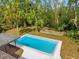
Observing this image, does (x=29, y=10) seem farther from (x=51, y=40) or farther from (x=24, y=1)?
(x=51, y=40)

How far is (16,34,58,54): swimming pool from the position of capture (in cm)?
1168

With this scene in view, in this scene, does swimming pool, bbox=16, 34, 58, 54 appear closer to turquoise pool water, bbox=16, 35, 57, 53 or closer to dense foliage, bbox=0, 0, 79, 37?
turquoise pool water, bbox=16, 35, 57, 53

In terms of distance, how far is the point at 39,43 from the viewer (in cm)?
1291

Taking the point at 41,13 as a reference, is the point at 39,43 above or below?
below

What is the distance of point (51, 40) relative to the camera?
13.1 metres

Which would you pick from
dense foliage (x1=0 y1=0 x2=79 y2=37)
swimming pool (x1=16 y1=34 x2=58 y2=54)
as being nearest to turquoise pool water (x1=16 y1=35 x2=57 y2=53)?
swimming pool (x1=16 y1=34 x2=58 y2=54)

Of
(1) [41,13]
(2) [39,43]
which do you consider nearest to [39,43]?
(2) [39,43]

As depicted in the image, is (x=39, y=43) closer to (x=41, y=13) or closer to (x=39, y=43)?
(x=39, y=43)

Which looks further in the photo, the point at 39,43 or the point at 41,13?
the point at 41,13

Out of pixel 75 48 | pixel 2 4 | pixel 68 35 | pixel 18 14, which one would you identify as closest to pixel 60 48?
pixel 75 48

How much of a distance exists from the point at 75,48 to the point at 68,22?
324 inches

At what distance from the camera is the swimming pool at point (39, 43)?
11677 mm

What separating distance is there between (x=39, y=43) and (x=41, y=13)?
751 centimetres

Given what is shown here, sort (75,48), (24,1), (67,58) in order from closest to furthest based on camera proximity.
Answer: (67,58), (75,48), (24,1)
